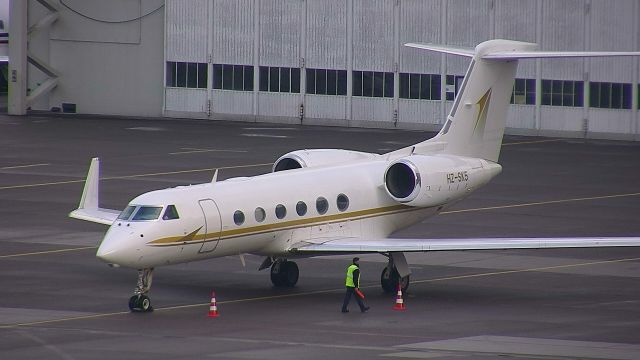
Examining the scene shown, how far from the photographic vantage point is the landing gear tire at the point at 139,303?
2922cm

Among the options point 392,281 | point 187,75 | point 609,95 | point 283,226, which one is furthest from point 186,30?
point 392,281

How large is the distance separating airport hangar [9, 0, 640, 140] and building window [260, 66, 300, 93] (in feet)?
0.24

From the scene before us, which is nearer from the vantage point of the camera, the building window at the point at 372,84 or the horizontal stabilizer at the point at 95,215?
the horizontal stabilizer at the point at 95,215

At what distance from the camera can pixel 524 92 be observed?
71625 millimetres

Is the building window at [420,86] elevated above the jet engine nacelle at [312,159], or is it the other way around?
the building window at [420,86]

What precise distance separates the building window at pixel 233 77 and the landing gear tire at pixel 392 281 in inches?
1826

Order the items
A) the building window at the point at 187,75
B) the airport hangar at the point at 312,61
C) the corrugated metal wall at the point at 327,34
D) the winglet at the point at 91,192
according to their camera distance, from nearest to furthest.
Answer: the winglet at the point at 91,192 < the airport hangar at the point at 312,61 < the corrugated metal wall at the point at 327,34 < the building window at the point at 187,75

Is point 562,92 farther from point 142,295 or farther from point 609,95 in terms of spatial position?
point 142,295

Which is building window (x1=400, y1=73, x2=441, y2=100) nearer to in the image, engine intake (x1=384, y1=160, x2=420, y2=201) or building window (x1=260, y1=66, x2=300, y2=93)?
building window (x1=260, y1=66, x2=300, y2=93)

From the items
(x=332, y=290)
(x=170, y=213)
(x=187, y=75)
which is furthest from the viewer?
(x=187, y=75)

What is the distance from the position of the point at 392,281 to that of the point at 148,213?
5810mm

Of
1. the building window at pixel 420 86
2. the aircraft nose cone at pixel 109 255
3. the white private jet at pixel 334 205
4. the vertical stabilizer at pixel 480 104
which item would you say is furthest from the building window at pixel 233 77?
the aircraft nose cone at pixel 109 255

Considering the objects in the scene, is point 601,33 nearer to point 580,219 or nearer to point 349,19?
point 349,19

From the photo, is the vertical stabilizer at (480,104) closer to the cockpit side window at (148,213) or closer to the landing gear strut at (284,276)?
the landing gear strut at (284,276)
